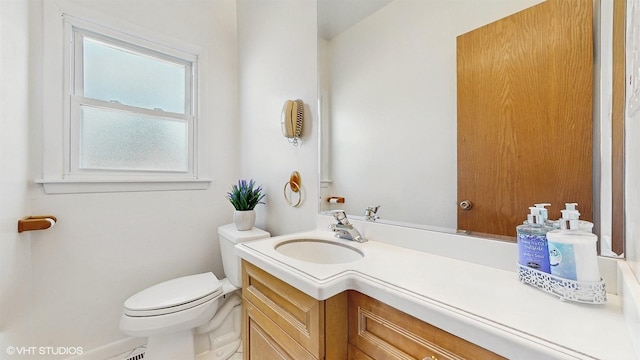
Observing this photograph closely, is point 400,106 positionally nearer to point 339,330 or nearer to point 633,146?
point 633,146

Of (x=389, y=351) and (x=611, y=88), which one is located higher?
(x=611, y=88)

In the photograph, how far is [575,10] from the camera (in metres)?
0.65

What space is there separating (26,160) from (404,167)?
1789 millimetres

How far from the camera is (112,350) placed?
145 centimetres

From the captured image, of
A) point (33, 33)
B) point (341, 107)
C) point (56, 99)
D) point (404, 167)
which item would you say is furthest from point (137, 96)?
point (404, 167)

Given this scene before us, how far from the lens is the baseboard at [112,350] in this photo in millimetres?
1383

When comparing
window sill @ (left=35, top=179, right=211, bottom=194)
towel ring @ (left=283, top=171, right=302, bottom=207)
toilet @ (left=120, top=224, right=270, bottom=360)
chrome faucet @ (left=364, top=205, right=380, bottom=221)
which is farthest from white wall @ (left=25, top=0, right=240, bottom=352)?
chrome faucet @ (left=364, top=205, right=380, bottom=221)

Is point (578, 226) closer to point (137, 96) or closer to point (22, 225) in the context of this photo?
point (22, 225)

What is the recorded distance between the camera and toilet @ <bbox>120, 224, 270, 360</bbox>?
1.19 meters

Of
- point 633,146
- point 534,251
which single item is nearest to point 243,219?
point 534,251

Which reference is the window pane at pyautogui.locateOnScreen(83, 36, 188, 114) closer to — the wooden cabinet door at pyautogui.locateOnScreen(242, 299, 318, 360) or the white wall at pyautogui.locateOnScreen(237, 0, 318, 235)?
the white wall at pyautogui.locateOnScreen(237, 0, 318, 235)

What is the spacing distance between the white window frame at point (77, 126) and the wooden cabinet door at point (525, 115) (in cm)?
168

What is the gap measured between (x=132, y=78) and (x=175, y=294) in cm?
137

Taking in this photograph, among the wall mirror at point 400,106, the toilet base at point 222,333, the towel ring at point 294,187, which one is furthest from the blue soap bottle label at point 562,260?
the toilet base at point 222,333
